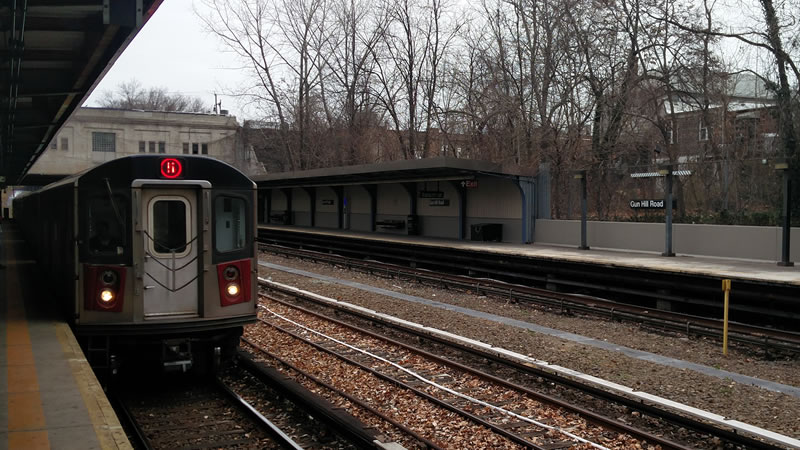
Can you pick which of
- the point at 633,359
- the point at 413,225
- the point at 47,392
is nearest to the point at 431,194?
the point at 413,225

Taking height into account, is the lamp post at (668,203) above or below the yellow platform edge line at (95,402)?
above

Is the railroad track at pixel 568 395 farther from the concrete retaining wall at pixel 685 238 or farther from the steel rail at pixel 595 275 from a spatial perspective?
the concrete retaining wall at pixel 685 238

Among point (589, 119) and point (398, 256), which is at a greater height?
point (589, 119)

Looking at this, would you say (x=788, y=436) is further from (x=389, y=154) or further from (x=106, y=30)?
(x=389, y=154)

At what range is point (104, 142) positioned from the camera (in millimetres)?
53188

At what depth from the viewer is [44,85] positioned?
1194 centimetres

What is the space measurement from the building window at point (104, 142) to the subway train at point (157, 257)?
162ft

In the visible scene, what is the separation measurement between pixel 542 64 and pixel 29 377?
23979 mm

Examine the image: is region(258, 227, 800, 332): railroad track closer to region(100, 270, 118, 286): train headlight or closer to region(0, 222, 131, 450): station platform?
region(100, 270, 118, 286): train headlight

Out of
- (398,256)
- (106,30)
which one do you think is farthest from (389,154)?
(106,30)

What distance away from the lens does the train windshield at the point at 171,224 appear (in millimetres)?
7504

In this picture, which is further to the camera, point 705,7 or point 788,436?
point 705,7

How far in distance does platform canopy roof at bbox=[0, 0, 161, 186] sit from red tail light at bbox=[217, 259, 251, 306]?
10.4 ft

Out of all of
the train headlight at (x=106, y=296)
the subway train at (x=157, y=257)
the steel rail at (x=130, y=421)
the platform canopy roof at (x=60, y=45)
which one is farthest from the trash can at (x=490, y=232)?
the train headlight at (x=106, y=296)
